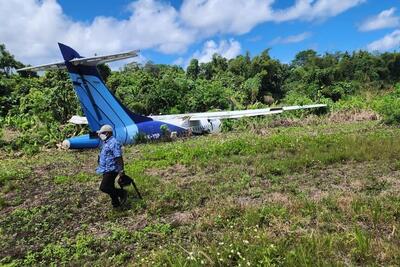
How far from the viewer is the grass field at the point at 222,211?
591 cm

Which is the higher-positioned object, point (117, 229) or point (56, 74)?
point (56, 74)

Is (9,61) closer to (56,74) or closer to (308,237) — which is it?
(56,74)

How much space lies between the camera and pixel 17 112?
2659cm

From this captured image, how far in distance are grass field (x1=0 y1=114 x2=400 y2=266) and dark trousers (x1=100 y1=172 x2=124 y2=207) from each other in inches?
11.1

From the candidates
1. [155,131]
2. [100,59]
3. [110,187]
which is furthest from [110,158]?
[155,131]

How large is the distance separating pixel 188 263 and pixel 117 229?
2.17m

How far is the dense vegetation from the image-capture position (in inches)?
841

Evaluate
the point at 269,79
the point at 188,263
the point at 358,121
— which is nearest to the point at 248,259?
the point at 188,263

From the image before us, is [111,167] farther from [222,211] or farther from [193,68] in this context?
[193,68]

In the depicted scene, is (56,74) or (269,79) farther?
(269,79)

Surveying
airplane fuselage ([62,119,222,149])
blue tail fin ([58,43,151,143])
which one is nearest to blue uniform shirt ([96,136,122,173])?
blue tail fin ([58,43,151,143])

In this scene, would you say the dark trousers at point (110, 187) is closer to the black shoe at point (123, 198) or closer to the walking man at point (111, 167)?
the walking man at point (111, 167)

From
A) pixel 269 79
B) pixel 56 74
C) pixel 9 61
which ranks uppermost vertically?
Answer: pixel 9 61

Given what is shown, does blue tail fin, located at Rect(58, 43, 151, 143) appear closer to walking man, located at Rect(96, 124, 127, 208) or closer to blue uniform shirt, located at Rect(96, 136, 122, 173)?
walking man, located at Rect(96, 124, 127, 208)
